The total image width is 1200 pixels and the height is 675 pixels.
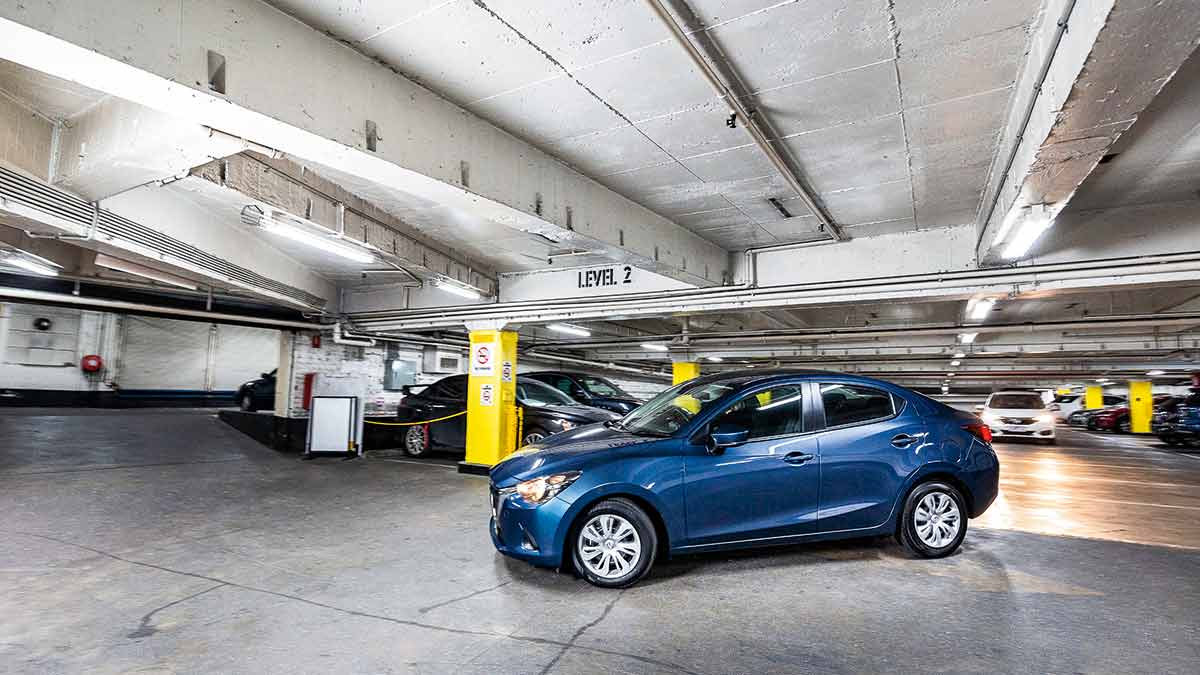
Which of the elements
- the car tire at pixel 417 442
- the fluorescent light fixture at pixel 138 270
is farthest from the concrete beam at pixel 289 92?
the car tire at pixel 417 442

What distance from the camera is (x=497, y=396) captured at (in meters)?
9.30

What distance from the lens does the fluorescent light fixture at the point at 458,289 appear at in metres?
8.27

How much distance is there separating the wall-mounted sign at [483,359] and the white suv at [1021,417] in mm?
13043

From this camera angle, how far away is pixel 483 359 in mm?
9648

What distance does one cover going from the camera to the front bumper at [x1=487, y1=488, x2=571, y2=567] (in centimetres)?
373

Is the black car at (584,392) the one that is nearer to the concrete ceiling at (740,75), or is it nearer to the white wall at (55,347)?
the concrete ceiling at (740,75)

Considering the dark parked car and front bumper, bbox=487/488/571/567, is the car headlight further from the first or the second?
the dark parked car

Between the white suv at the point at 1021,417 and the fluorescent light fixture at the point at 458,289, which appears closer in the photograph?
the fluorescent light fixture at the point at 458,289

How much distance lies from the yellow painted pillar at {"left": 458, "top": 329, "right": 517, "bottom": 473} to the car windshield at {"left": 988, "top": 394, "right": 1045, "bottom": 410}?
→ 13.2 metres

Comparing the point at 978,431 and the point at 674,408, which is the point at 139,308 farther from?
the point at 978,431

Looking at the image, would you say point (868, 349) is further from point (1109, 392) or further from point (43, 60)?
point (1109, 392)

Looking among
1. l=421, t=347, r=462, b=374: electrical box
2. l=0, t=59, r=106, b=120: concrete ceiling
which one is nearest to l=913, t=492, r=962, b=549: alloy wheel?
l=0, t=59, r=106, b=120: concrete ceiling

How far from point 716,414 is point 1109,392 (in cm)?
4139

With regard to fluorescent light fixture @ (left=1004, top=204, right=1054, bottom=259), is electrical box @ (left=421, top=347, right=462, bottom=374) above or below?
below
